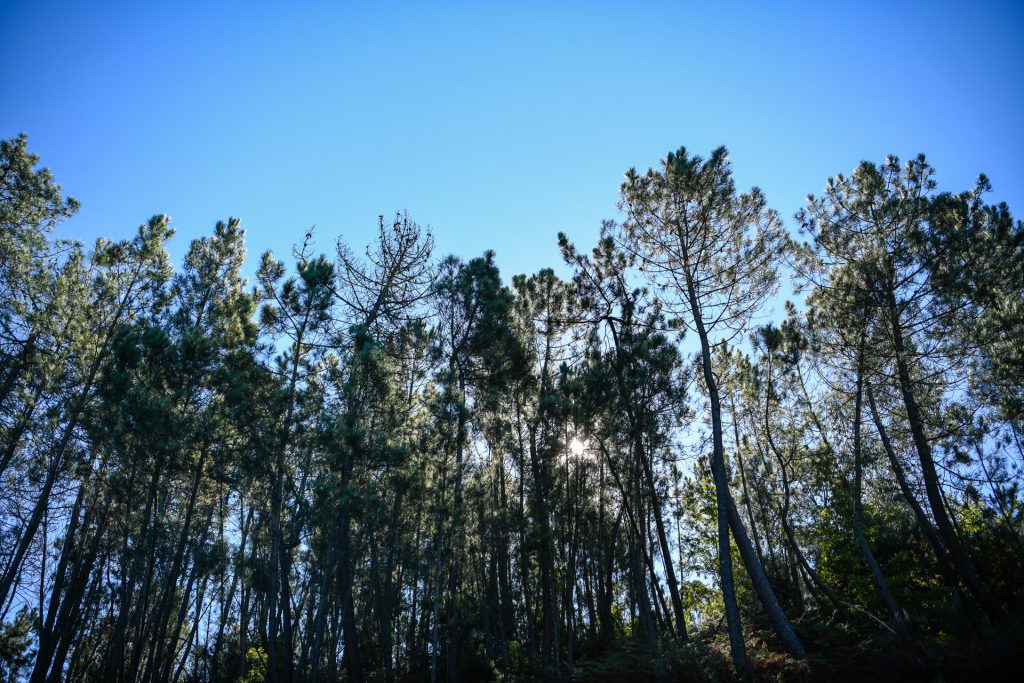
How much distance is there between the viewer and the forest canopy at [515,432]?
36.1ft

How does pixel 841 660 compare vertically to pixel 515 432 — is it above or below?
below

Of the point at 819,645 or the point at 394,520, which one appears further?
the point at 394,520

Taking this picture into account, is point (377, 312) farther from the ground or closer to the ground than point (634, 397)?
farther from the ground

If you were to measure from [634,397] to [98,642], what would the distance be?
18148 mm

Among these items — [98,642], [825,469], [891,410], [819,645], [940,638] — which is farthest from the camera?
[98,642]

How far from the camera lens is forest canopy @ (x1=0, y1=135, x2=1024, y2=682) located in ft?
36.1

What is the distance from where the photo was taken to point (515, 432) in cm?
1395

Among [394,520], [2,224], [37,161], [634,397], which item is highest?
[37,161]

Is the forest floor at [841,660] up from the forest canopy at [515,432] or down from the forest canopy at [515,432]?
down

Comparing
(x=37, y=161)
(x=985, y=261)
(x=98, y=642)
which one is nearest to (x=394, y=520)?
(x=98, y=642)

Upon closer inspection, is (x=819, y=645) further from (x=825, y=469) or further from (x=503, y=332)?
(x=503, y=332)

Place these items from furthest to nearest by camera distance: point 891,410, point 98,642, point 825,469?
point 98,642
point 825,469
point 891,410

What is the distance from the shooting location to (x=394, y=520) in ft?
45.6

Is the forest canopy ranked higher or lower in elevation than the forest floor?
higher
